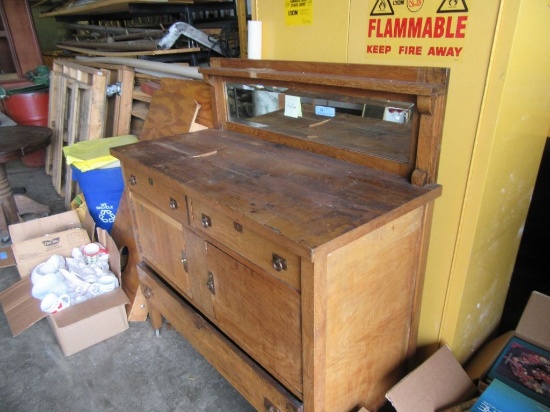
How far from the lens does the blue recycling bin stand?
7.39 ft

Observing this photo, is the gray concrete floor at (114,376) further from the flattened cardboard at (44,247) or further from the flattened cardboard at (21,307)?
the flattened cardboard at (44,247)

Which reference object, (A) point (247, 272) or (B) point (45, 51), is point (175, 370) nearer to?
(A) point (247, 272)

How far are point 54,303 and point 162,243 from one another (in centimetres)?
68

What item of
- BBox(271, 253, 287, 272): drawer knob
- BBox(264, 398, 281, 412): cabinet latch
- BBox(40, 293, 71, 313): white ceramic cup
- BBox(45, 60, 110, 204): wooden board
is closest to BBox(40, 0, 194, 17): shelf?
BBox(45, 60, 110, 204): wooden board

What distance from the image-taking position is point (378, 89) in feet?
3.70

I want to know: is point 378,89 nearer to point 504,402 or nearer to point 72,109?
point 504,402

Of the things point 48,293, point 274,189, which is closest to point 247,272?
point 274,189

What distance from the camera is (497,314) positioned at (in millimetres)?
1605

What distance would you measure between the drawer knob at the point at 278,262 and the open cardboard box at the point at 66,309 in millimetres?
1229

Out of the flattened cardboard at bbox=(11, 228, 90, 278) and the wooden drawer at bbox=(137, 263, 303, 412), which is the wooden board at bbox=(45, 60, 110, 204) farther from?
the wooden drawer at bbox=(137, 263, 303, 412)

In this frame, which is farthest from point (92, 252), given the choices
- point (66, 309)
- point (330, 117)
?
point (330, 117)

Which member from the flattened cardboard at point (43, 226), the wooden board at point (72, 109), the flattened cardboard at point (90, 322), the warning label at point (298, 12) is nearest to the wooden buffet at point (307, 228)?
the warning label at point (298, 12)

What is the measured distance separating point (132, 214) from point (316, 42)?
103 centimetres

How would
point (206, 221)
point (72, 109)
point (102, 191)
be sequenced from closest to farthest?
point (206, 221), point (102, 191), point (72, 109)
